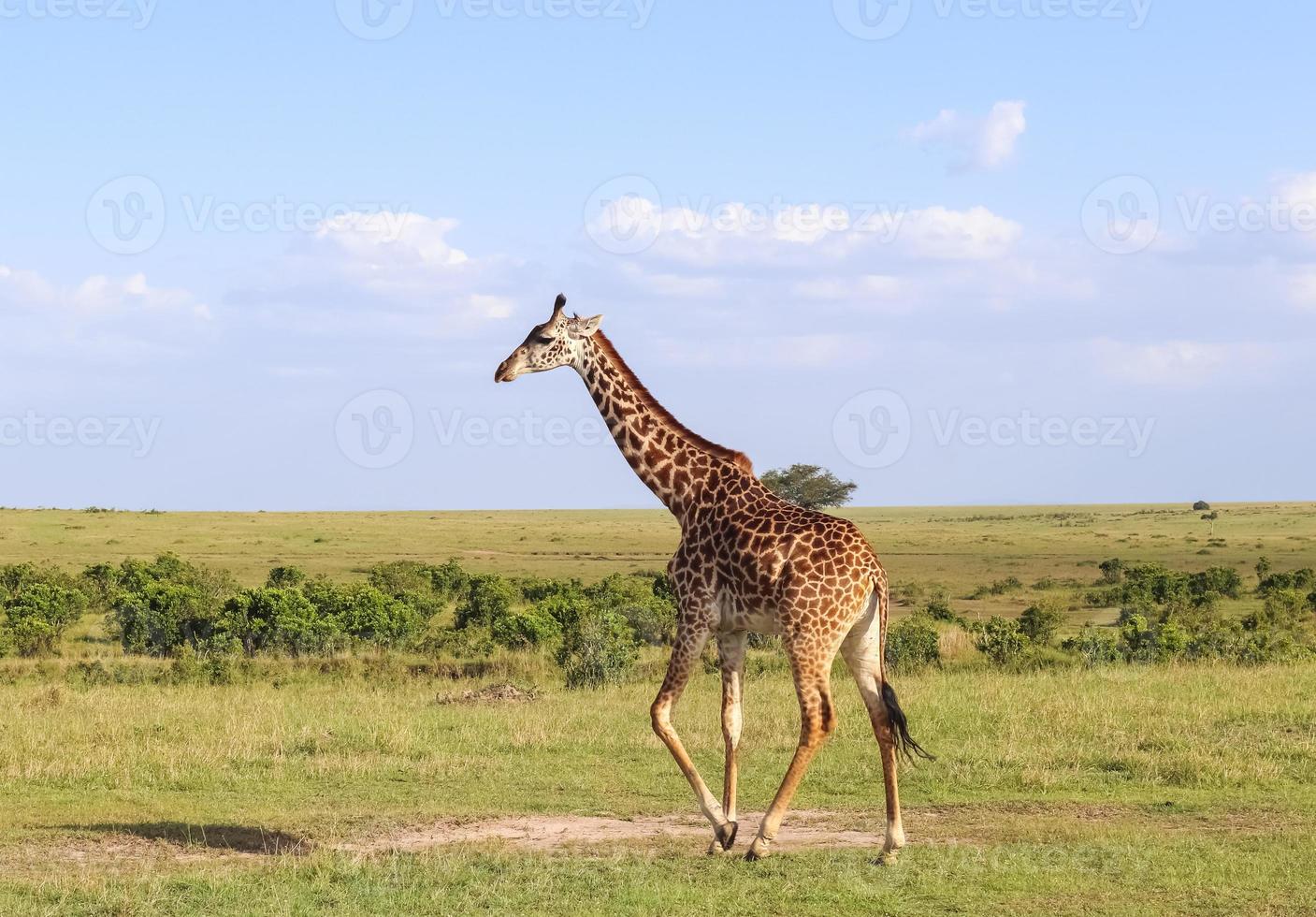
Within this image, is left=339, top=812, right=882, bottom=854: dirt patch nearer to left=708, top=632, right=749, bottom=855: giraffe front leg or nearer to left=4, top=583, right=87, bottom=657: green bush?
left=708, top=632, right=749, bottom=855: giraffe front leg

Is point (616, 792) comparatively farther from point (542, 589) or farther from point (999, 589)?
point (999, 589)

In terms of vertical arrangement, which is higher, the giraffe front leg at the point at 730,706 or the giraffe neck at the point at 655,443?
the giraffe neck at the point at 655,443

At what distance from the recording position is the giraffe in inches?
391

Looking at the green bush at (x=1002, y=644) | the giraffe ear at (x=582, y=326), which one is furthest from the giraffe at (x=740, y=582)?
the green bush at (x=1002, y=644)

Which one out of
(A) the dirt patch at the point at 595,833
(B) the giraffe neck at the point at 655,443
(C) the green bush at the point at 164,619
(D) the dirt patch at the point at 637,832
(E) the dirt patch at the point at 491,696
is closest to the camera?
(D) the dirt patch at the point at 637,832

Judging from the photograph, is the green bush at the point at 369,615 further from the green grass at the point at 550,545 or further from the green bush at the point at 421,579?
the green grass at the point at 550,545

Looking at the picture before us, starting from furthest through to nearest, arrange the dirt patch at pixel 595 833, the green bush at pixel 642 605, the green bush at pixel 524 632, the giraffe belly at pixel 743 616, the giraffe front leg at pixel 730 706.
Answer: the green bush at pixel 642 605 < the green bush at pixel 524 632 < the dirt patch at pixel 595 833 < the giraffe front leg at pixel 730 706 < the giraffe belly at pixel 743 616

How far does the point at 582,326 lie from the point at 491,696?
9179 mm

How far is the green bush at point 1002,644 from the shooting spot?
2303cm

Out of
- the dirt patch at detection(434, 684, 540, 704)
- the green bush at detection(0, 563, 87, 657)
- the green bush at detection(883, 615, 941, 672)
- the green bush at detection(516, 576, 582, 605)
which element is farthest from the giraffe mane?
the green bush at detection(516, 576, 582, 605)

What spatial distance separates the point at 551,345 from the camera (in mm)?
10930

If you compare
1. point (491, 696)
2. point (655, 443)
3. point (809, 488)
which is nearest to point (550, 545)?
point (809, 488)

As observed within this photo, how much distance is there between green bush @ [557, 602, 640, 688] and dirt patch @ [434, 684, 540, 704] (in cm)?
172

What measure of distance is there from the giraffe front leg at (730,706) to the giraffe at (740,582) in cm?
1
